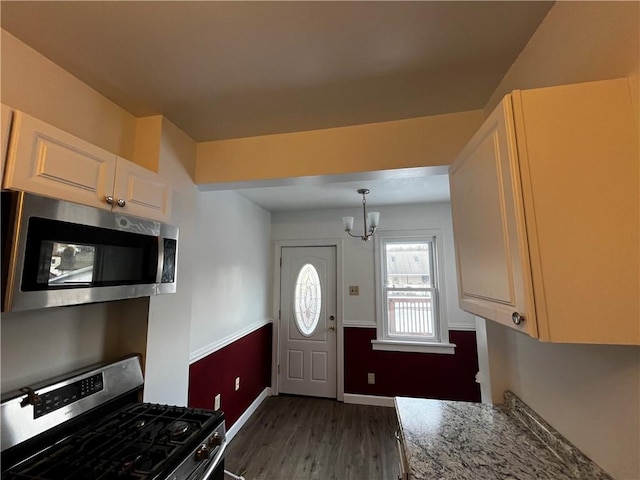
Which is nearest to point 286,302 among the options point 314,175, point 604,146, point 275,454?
point 275,454

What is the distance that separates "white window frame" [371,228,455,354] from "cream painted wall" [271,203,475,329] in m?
0.06

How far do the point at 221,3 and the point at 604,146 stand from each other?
4.04 feet

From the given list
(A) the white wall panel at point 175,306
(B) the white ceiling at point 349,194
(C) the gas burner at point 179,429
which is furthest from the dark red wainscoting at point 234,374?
(B) the white ceiling at point 349,194

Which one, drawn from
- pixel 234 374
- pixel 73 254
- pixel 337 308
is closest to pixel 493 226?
pixel 73 254

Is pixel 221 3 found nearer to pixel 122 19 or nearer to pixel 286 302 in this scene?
pixel 122 19

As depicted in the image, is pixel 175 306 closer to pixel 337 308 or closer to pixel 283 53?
pixel 283 53

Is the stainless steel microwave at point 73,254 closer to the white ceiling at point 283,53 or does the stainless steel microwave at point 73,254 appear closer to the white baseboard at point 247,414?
the white ceiling at point 283,53

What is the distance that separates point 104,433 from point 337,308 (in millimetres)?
2771

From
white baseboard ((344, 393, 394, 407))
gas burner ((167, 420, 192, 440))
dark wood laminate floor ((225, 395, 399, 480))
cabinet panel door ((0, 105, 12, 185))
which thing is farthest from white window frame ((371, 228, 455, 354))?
cabinet panel door ((0, 105, 12, 185))

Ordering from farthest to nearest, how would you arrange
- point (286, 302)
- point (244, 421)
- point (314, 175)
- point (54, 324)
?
point (286, 302)
point (244, 421)
point (314, 175)
point (54, 324)

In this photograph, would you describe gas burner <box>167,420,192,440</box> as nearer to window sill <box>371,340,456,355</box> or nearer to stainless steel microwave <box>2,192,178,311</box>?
stainless steel microwave <box>2,192,178,311</box>

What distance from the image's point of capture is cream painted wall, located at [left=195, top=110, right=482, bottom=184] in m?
1.59

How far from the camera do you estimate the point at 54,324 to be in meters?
1.21

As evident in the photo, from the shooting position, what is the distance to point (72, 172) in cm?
103
